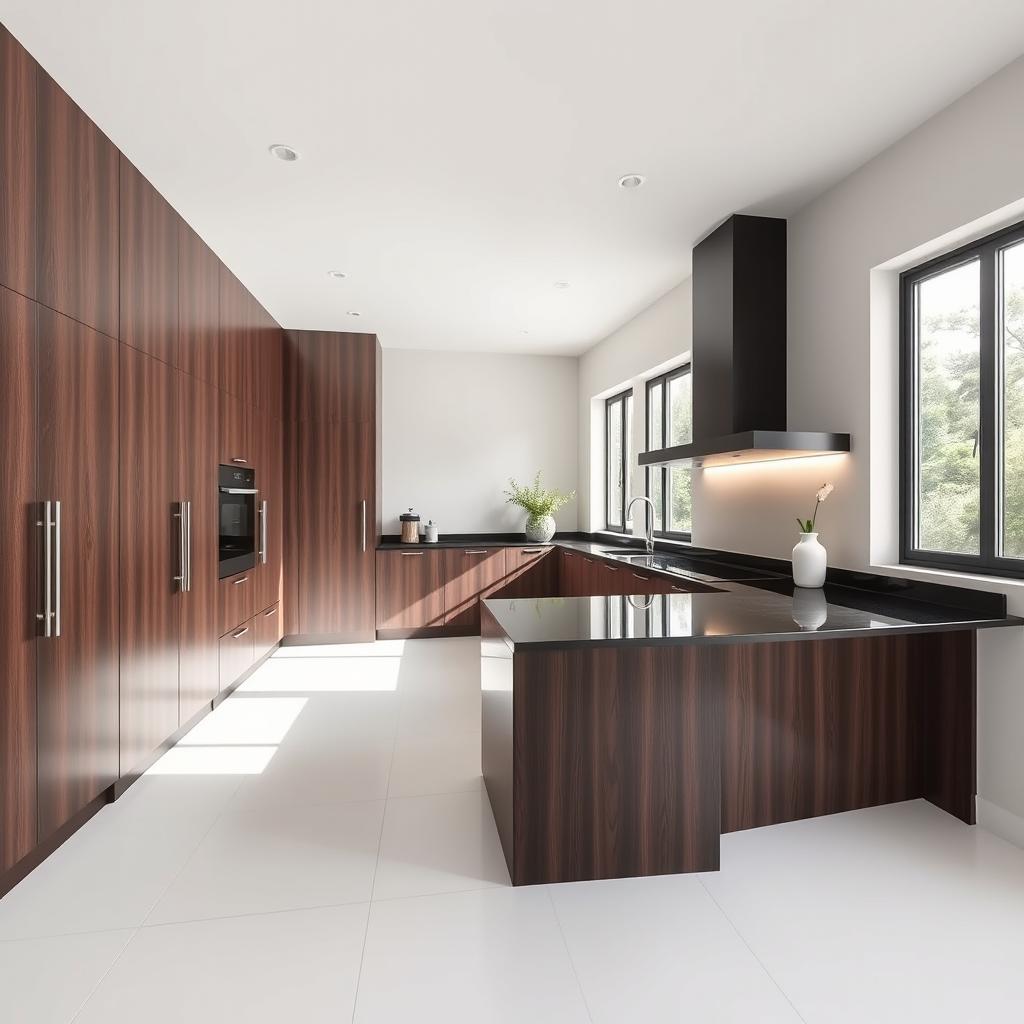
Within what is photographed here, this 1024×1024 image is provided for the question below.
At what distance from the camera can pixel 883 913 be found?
6.00 ft

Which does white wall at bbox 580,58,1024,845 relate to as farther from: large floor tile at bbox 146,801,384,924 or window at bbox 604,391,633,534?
large floor tile at bbox 146,801,384,924

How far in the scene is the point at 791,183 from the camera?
2.88 meters

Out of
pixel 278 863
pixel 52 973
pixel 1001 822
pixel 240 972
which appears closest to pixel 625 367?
pixel 1001 822

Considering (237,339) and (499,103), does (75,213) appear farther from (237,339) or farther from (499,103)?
(237,339)

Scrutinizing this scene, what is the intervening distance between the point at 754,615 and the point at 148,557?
7.94 feet

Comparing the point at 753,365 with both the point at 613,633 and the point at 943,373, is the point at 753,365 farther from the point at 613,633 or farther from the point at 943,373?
the point at 613,633

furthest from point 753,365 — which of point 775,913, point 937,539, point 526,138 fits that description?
point 775,913

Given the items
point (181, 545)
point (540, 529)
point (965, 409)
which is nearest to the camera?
point (965, 409)


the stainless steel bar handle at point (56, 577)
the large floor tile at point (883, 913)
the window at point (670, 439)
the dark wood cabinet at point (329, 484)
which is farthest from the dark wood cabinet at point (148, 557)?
the window at point (670, 439)

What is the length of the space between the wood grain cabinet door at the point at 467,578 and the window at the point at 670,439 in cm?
138

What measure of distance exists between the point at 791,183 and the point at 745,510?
1.61 meters

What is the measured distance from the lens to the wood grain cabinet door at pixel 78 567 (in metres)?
2.08

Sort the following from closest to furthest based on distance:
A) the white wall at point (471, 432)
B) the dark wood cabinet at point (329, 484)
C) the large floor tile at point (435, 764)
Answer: the large floor tile at point (435, 764) → the dark wood cabinet at point (329, 484) → the white wall at point (471, 432)

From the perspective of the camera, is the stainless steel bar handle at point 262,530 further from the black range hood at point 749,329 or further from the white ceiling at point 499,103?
the black range hood at point 749,329
